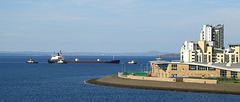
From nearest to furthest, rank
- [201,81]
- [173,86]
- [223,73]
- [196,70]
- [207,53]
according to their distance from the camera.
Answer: [173,86] → [201,81] → [223,73] → [196,70] → [207,53]

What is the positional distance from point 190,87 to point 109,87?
20303 mm

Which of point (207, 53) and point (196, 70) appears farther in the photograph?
point (207, 53)

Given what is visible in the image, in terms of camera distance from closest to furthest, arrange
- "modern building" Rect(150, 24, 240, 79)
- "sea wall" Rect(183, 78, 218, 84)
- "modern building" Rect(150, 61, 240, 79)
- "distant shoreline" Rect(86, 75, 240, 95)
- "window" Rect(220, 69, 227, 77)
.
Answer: "distant shoreline" Rect(86, 75, 240, 95) < "sea wall" Rect(183, 78, 218, 84) < "modern building" Rect(150, 61, 240, 79) < "window" Rect(220, 69, 227, 77) < "modern building" Rect(150, 24, 240, 79)

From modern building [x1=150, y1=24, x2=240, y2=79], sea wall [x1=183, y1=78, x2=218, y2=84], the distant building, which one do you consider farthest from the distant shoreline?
the distant building

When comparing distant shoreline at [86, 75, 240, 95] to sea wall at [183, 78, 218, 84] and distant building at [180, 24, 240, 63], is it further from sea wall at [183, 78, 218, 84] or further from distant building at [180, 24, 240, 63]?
distant building at [180, 24, 240, 63]

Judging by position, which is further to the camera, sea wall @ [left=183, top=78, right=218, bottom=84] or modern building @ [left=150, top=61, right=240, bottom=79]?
modern building @ [left=150, top=61, right=240, bottom=79]

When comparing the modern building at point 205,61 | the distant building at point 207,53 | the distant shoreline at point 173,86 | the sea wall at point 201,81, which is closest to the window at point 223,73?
the modern building at point 205,61

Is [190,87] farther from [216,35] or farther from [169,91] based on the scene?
[216,35]

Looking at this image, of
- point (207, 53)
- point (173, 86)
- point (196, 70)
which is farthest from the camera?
point (207, 53)

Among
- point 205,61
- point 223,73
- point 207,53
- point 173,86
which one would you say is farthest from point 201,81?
point 207,53

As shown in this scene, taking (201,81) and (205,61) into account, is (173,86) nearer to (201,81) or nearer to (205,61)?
(201,81)

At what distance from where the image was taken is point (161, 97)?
8769 centimetres

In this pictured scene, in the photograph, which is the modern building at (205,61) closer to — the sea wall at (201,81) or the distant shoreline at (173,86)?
the sea wall at (201,81)

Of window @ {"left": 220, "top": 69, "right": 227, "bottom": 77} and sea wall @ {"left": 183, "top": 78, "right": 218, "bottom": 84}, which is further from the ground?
window @ {"left": 220, "top": 69, "right": 227, "bottom": 77}
